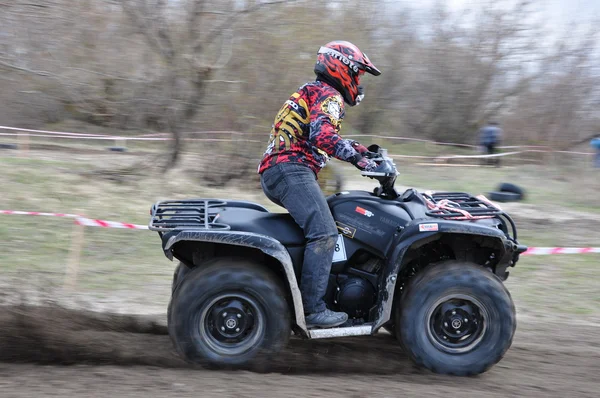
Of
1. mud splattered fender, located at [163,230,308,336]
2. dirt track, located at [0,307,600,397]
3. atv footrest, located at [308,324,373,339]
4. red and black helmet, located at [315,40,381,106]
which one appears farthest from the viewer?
red and black helmet, located at [315,40,381,106]

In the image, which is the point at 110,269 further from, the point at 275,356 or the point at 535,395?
the point at 535,395

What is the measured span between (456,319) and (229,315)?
1732mm

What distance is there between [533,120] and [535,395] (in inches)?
1031

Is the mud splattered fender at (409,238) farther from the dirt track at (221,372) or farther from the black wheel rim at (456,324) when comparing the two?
the dirt track at (221,372)

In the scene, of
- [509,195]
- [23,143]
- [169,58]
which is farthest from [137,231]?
[23,143]

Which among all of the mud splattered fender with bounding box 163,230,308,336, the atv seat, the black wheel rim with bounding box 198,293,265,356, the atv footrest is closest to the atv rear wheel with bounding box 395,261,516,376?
the atv footrest

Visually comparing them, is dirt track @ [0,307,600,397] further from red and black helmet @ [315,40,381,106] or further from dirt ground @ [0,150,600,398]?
red and black helmet @ [315,40,381,106]

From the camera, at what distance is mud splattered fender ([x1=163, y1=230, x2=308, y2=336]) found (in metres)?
5.01

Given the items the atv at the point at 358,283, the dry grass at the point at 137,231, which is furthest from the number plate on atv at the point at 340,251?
the dry grass at the point at 137,231

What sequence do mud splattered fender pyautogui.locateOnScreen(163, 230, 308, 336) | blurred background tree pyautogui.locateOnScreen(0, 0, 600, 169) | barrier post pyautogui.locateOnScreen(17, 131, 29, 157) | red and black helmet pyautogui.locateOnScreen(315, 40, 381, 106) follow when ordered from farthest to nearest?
barrier post pyautogui.locateOnScreen(17, 131, 29, 157), blurred background tree pyautogui.locateOnScreen(0, 0, 600, 169), red and black helmet pyautogui.locateOnScreen(315, 40, 381, 106), mud splattered fender pyautogui.locateOnScreen(163, 230, 308, 336)

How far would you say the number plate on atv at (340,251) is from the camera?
Answer: 5.36 m

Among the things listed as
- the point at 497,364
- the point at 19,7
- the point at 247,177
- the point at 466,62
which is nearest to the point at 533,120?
the point at 466,62

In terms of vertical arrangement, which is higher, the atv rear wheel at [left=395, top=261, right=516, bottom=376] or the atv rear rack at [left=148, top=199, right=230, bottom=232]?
the atv rear rack at [left=148, top=199, right=230, bottom=232]

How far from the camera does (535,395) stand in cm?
480
